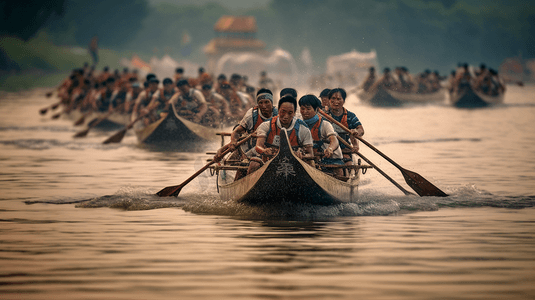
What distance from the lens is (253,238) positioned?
9.00m

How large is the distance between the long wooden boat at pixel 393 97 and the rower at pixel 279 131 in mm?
32118

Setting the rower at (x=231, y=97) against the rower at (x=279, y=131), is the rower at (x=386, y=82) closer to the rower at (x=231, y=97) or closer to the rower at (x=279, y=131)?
the rower at (x=231, y=97)

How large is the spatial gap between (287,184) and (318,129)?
1.23m

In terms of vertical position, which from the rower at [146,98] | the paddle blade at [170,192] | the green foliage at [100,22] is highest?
the green foliage at [100,22]

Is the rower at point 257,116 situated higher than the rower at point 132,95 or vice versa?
the rower at point 132,95

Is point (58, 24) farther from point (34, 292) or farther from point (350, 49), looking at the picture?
point (34, 292)

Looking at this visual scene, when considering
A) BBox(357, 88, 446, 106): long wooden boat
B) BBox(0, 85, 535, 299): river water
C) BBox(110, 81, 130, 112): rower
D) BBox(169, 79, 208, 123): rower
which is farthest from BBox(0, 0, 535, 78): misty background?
BBox(0, 85, 535, 299): river water

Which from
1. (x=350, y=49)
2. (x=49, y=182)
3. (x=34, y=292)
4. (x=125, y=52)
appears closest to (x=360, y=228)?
(x=34, y=292)

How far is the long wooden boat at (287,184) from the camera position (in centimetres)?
988

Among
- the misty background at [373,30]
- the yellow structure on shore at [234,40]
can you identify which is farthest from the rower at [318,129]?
the yellow structure on shore at [234,40]

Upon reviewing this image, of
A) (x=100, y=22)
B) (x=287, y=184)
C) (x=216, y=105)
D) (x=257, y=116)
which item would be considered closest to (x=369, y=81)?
(x=216, y=105)

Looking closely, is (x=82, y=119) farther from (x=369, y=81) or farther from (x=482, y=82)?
(x=482, y=82)

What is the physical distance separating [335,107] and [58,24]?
97.0 m

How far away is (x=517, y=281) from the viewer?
23.1 ft
